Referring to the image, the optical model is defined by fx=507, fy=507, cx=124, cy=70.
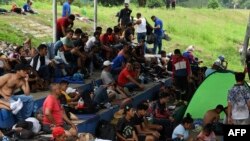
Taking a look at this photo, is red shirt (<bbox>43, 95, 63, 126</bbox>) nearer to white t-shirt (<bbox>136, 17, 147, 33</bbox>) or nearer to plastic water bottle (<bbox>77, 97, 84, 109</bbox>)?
plastic water bottle (<bbox>77, 97, 84, 109</bbox>)

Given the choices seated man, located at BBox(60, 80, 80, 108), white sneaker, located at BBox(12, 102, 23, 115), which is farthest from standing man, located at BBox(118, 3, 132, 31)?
white sneaker, located at BBox(12, 102, 23, 115)

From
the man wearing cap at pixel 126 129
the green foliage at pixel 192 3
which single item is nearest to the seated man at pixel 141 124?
the man wearing cap at pixel 126 129

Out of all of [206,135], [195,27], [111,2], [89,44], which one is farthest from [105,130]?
[111,2]

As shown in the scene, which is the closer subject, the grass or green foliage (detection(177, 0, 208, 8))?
the grass

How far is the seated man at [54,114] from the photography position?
8687 millimetres

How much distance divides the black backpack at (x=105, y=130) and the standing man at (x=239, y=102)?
2.18 meters

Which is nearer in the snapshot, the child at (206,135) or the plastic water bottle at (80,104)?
the child at (206,135)

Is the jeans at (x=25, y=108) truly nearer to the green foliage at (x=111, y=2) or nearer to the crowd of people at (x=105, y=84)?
the crowd of people at (x=105, y=84)

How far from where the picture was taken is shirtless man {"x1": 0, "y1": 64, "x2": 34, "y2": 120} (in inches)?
332

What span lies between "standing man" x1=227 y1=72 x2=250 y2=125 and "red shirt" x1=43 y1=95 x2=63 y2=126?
302 centimetres

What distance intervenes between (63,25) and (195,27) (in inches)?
829

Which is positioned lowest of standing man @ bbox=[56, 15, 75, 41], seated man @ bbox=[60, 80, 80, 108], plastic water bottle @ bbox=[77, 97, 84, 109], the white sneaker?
plastic water bottle @ bbox=[77, 97, 84, 109]

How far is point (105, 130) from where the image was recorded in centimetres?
980

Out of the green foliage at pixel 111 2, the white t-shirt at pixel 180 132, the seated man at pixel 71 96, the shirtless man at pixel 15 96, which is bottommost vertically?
the white t-shirt at pixel 180 132
